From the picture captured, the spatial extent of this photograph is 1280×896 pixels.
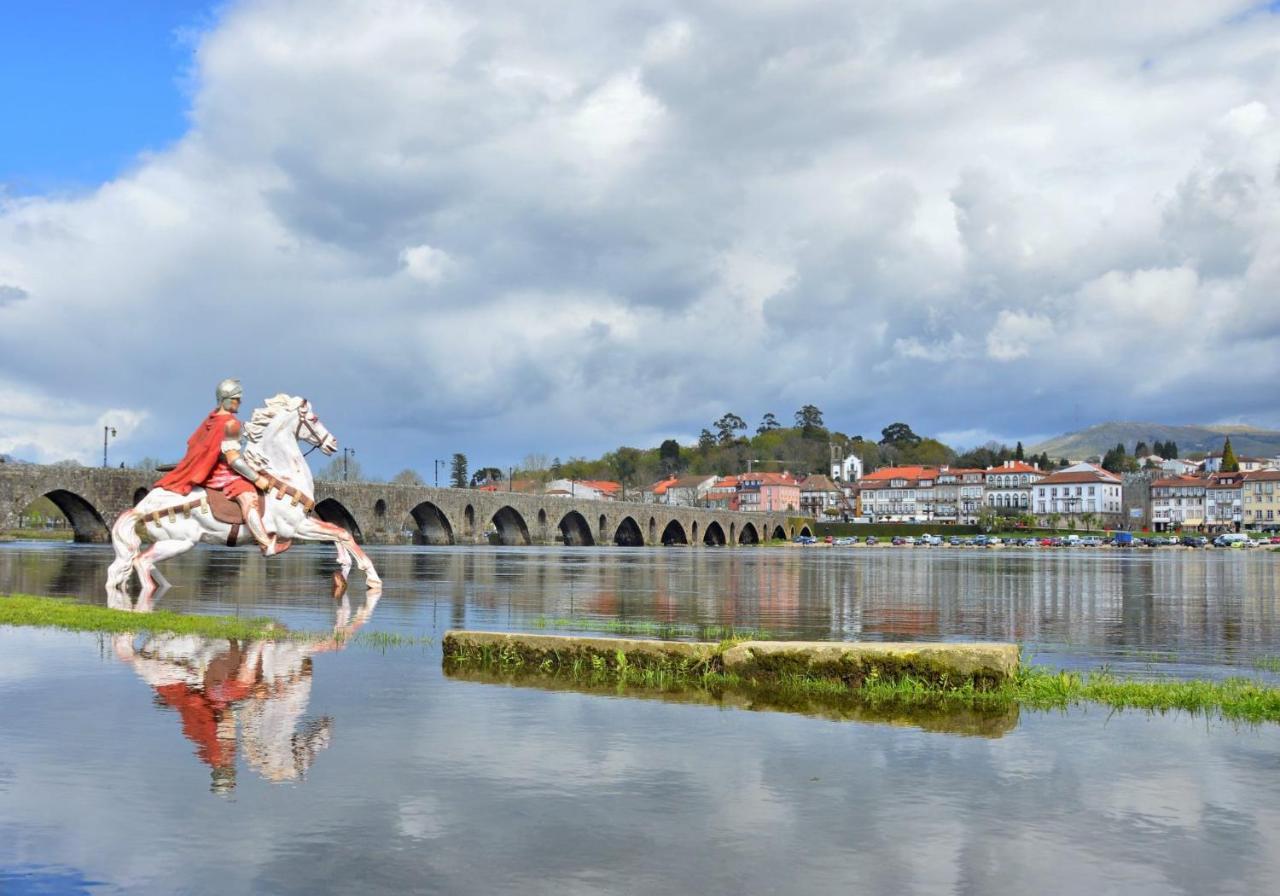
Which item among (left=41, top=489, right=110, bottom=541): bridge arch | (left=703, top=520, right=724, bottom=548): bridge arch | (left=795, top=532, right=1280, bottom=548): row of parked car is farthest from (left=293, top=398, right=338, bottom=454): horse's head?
(left=703, top=520, right=724, bottom=548): bridge arch

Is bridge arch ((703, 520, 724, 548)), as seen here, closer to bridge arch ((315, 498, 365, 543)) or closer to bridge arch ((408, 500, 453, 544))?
bridge arch ((408, 500, 453, 544))

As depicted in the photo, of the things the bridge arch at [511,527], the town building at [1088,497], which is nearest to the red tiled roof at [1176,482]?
the town building at [1088,497]

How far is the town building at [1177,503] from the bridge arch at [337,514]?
15038 centimetres

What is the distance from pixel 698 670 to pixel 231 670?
4.44 meters

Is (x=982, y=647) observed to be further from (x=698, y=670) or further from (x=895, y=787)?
(x=895, y=787)

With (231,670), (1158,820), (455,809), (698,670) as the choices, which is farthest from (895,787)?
(231,670)

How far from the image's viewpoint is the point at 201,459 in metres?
18.9

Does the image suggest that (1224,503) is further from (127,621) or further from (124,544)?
(127,621)

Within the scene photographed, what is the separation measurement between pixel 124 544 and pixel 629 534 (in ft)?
393

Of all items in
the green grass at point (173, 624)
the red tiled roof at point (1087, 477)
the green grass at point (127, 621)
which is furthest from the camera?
the red tiled roof at point (1087, 477)

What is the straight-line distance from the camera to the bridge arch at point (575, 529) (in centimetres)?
11869

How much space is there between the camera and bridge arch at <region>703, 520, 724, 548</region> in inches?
5926

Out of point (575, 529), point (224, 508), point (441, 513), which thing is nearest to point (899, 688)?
point (224, 508)

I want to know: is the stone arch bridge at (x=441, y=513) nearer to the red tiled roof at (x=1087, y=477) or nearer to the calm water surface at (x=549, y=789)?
the calm water surface at (x=549, y=789)
